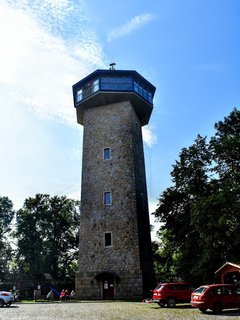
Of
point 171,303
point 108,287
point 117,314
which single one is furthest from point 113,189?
point 117,314

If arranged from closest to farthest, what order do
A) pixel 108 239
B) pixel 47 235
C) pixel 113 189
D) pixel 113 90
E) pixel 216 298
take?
pixel 216 298 < pixel 108 239 < pixel 113 189 < pixel 113 90 < pixel 47 235

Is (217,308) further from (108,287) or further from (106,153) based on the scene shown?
(106,153)

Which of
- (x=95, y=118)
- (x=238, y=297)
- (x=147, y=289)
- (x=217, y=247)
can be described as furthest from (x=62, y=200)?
(x=238, y=297)

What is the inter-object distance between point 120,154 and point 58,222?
22.7m

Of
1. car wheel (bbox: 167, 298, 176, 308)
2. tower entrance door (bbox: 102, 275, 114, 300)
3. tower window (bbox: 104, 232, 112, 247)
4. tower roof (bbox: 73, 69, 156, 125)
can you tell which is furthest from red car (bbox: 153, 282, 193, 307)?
tower roof (bbox: 73, 69, 156, 125)

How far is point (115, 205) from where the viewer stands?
31.3m

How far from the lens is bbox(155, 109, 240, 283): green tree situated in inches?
993

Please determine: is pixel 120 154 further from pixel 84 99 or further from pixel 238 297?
pixel 238 297

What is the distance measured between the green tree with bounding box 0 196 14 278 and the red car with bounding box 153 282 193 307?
112 feet

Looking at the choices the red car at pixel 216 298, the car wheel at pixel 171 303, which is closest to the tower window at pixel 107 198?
the car wheel at pixel 171 303

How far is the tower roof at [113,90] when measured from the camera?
33688 millimetres

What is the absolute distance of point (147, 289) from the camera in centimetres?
2916

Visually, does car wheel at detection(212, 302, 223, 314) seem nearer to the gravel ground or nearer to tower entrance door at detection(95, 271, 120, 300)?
the gravel ground

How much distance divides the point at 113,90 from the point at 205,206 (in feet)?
48.1
